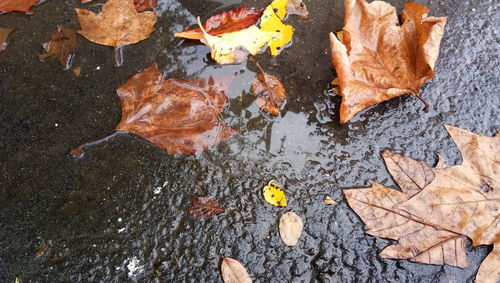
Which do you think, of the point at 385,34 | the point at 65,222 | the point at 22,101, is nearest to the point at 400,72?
the point at 385,34

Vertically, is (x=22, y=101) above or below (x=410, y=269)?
above

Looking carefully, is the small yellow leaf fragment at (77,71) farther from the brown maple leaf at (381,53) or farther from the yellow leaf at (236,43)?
the brown maple leaf at (381,53)

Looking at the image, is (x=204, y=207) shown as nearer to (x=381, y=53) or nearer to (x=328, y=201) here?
(x=328, y=201)

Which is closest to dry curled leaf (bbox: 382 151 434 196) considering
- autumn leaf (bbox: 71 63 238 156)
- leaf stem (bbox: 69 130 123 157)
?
autumn leaf (bbox: 71 63 238 156)

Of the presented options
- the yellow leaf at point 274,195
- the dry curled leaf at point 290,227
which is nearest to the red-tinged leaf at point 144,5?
the yellow leaf at point 274,195

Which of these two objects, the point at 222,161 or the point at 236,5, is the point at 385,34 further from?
the point at 222,161

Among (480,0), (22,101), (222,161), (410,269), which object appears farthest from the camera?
(480,0)
